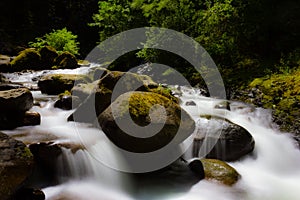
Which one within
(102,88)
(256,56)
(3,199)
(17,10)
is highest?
(17,10)

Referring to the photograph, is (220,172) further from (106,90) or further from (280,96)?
(280,96)

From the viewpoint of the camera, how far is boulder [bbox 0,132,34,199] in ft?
10.4

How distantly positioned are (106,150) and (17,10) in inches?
871

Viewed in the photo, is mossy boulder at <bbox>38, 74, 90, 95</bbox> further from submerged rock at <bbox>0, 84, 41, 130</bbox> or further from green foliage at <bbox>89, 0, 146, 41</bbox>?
green foliage at <bbox>89, 0, 146, 41</bbox>

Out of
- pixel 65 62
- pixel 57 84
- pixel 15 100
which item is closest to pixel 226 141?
pixel 15 100

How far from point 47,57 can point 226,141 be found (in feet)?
38.9

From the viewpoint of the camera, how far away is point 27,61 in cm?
1385

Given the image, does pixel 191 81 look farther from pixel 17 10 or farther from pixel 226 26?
pixel 17 10

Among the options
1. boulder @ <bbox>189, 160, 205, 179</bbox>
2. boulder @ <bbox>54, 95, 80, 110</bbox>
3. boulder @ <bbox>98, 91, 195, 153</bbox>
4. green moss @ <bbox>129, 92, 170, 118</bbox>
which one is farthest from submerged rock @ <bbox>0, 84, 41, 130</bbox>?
A: boulder @ <bbox>189, 160, 205, 179</bbox>

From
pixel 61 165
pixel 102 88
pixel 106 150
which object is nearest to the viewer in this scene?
pixel 61 165

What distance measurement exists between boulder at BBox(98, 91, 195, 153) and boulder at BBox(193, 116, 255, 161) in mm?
838

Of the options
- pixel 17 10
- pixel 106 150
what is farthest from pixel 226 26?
pixel 17 10

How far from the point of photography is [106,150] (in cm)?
479

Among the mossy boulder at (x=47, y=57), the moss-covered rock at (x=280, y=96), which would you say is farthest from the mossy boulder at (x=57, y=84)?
the mossy boulder at (x=47, y=57)
